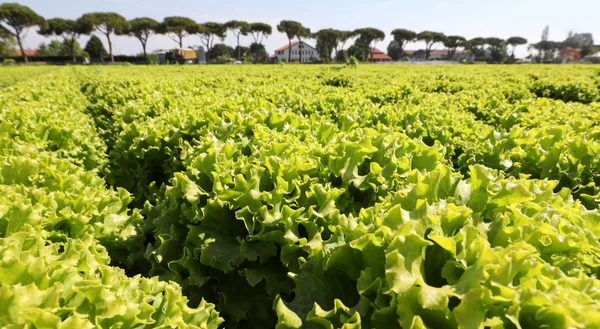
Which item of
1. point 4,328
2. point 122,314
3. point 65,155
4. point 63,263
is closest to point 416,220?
point 122,314

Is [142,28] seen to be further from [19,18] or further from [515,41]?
[515,41]

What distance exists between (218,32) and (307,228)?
103 meters

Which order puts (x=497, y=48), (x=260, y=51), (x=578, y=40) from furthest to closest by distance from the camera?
1. (x=578, y=40)
2. (x=497, y=48)
3. (x=260, y=51)

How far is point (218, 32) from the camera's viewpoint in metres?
97.2

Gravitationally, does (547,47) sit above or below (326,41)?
above

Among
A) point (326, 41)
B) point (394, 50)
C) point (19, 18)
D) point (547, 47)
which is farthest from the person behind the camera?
point (547, 47)

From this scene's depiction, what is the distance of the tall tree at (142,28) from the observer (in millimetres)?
88125

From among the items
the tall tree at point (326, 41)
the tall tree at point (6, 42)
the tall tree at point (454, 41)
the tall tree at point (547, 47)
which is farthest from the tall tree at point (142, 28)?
the tall tree at point (547, 47)

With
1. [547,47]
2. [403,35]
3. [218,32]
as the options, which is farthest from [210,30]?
[547,47]

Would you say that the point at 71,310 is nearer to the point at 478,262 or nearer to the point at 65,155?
the point at 478,262

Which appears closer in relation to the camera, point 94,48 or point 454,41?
point 94,48

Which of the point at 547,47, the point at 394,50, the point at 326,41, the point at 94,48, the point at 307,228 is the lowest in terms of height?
the point at 307,228

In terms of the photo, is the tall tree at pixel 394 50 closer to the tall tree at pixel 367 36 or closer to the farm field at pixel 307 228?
the tall tree at pixel 367 36

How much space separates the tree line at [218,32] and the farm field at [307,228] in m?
92.4
